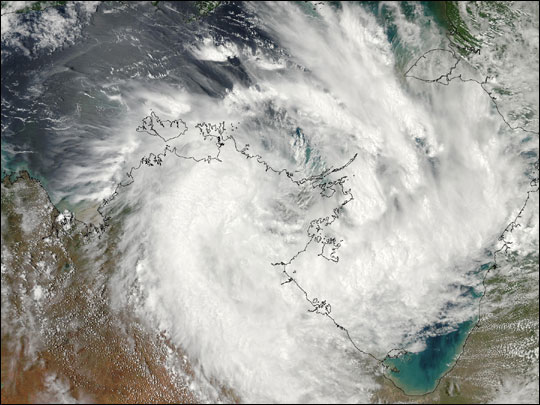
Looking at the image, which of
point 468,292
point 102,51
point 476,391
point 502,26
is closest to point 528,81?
point 502,26

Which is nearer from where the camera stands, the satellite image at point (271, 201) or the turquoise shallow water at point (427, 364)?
the satellite image at point (271, 201)

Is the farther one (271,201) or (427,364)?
(427,364)

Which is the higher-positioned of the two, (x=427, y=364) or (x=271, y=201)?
(x=271, y=201)

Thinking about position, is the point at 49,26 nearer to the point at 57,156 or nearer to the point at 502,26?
the point at 57,156

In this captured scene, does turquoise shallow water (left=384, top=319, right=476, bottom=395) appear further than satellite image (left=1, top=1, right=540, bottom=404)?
Yes
